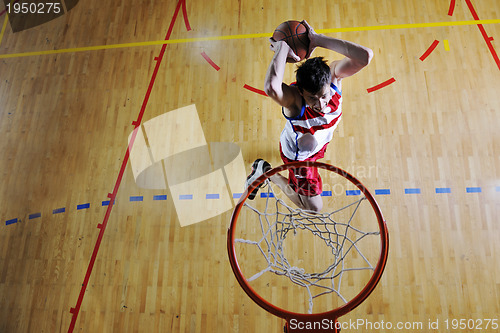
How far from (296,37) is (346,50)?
326mm

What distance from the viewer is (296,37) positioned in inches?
86.8

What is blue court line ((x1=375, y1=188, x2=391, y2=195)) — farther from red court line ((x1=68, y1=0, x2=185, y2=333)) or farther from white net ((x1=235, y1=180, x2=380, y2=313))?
red court line ((x1=68, y1=0, x2=185, y2=333))

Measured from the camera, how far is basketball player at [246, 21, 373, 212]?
1.96m

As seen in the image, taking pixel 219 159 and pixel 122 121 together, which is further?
pixel 122 121

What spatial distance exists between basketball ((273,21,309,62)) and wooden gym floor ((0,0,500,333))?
0.97 meters

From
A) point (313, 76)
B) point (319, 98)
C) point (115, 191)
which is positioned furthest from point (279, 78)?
point (115, 191)

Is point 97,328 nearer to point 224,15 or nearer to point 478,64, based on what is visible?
point 224,15

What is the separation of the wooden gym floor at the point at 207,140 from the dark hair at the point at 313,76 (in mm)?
1083

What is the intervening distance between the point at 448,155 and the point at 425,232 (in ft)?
2.26

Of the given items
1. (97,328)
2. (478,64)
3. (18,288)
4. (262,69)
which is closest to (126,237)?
(97,328)

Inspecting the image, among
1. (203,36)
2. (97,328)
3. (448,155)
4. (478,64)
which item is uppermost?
(203,36)

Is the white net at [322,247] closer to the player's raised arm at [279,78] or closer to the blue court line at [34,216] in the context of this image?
the player's raised arm at [279,78]

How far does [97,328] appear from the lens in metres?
2.66

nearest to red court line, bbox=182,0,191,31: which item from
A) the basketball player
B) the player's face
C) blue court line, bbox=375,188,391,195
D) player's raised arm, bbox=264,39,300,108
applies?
the basketball player
